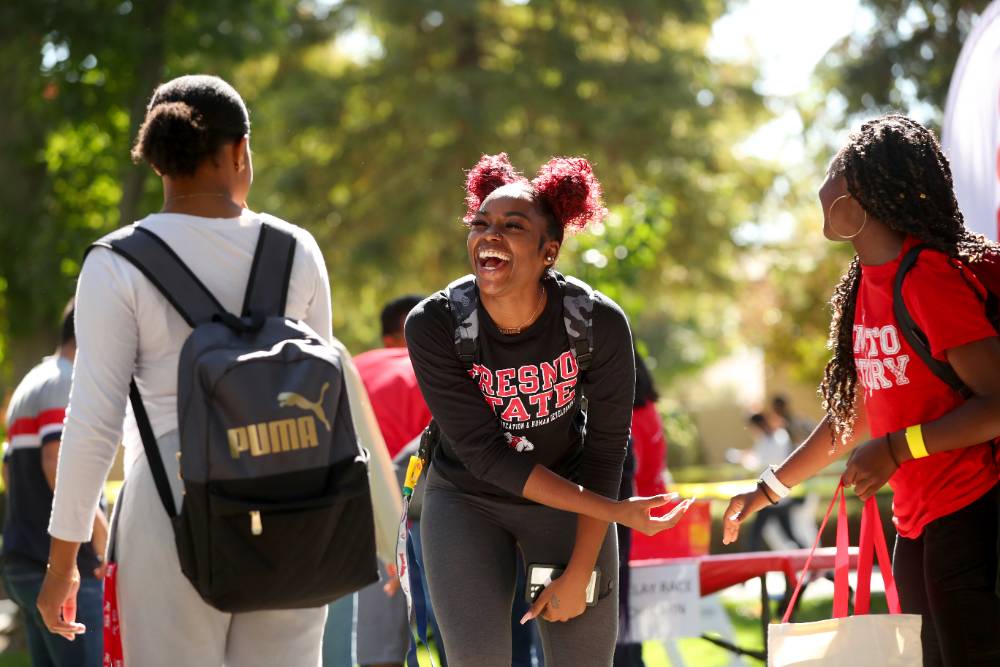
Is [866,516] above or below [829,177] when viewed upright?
below

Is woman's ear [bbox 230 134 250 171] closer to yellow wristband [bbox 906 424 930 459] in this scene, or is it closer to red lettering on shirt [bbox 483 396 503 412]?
red lettering on shirt [bbox 483 396 503 412]

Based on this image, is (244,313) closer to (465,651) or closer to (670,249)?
(465,651)

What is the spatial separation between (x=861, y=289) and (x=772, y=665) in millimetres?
1142

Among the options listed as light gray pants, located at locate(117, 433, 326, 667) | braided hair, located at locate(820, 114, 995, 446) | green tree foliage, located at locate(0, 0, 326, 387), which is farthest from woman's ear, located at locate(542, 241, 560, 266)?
green tree foliage, located at locate(0, 0, 326, 387)

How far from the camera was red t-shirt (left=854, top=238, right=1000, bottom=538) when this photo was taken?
3.35 metres

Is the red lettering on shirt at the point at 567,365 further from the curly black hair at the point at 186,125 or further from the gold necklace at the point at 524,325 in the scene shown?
the curly black hair at the point at 186,125

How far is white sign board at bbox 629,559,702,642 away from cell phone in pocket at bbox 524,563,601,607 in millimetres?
2752

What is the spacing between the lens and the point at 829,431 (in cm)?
392

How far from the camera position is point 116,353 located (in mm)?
3008

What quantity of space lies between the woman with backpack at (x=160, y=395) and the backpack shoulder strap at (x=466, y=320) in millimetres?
607

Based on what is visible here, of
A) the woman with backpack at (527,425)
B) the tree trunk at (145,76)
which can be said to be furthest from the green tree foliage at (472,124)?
the woman with backpack at (527,425)

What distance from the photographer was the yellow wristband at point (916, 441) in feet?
11.0

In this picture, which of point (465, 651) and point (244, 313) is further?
point (465, 651)

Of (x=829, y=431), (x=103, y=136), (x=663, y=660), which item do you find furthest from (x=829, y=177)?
(x=103, y=136)
